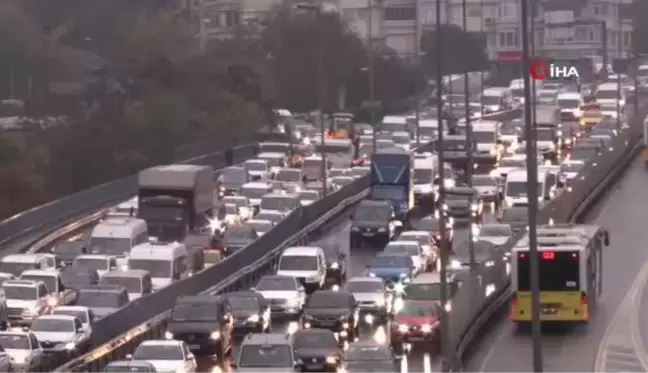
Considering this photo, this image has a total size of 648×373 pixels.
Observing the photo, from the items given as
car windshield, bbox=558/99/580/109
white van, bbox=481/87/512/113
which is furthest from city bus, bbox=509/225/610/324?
white van, bbox=481/87/512/113

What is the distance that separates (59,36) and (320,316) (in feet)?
263

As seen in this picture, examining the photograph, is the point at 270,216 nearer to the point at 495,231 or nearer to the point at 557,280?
the point at 495,231

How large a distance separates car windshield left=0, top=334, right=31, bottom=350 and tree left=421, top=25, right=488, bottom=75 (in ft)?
290

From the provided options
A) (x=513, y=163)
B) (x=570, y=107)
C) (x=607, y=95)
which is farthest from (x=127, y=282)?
(x=607, y=95)

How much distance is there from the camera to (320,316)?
122 ft

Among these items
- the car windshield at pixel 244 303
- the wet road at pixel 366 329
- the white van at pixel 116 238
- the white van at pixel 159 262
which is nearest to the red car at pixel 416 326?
the wet road at pixel 366 329

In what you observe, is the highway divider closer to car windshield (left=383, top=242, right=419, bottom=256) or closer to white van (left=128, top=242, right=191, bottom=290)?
white van (left=128, top=242, right=191, bottom=290)

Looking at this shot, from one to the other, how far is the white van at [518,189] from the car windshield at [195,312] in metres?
26.9

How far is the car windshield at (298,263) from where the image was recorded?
44.5 m

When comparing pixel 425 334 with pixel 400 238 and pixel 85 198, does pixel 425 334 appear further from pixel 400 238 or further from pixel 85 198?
pixel 85 198

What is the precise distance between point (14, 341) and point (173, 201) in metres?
20.0

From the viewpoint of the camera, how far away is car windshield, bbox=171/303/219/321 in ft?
113

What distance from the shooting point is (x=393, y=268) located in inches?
1764

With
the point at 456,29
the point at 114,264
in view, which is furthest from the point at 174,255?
the point at 456,29
